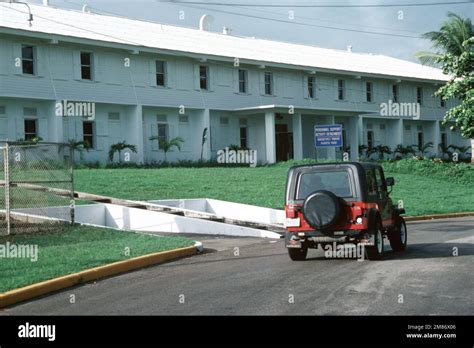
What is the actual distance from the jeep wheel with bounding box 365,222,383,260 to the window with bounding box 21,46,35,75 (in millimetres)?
23772

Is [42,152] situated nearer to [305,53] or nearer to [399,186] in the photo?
[399,186]

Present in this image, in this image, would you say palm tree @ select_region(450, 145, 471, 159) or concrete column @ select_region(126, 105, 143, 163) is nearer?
concrete column @ select_region(126, 105, 143, 163)

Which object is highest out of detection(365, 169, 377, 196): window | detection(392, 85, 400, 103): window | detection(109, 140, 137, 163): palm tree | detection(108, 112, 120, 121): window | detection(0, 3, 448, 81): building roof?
detection(0, 3, 448, 81): building roof

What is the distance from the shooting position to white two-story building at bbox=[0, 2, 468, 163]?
33.2 metres

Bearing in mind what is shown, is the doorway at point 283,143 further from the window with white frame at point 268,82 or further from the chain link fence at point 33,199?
the chain link fence at point 33,199

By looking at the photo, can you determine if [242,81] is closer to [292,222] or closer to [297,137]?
[297,137]

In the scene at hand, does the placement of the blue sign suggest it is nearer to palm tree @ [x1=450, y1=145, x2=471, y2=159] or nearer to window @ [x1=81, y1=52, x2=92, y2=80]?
window @ [x1=81, y1=52, x2=92, y2=80]

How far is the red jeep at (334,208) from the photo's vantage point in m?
12.7

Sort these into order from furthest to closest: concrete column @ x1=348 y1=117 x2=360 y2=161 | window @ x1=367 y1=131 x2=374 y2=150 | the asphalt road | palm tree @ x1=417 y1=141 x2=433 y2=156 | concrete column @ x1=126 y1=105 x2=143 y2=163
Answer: palm tree @ x1=417 y1=141 x2=433 y2=156, window @ x1=367 y1=131 x2=374 y2=150, concrete column @ x1=348 y1=117 x2=360 y2=161, concrete column @ x1=126 y1=105 x2=143 y2=163, the asphalt road

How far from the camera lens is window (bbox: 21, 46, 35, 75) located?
3278cm

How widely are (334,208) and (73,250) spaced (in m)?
5.21

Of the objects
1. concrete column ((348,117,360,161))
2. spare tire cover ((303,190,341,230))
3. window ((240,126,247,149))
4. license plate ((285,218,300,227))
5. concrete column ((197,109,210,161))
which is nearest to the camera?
spare tire cover ((303,190,341,230))

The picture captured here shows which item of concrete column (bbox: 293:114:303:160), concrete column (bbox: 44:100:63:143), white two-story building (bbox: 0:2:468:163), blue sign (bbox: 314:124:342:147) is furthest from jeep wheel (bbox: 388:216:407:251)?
concrete column (bbox: 293:114:303:160)

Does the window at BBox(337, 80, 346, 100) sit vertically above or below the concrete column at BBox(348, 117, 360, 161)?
above
